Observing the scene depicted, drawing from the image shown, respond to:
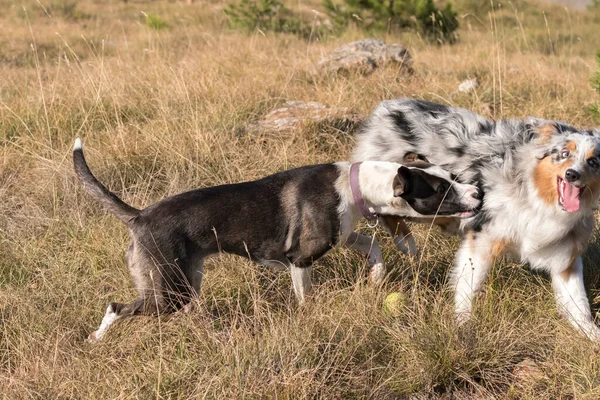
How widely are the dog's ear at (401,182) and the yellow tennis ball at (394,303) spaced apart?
62 cm

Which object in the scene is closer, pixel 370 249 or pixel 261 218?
pixel 261 218

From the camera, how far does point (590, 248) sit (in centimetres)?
485

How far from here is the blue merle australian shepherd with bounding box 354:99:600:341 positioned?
12.5ft

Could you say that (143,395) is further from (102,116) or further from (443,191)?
(102,116)

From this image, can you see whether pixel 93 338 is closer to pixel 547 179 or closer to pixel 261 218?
pixel 261 218

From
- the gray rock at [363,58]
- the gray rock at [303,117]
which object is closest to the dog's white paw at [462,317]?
the gray rock at [303,117]

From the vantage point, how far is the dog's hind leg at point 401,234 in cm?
462

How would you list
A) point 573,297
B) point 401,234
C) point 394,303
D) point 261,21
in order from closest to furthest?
point 394,303 < point 573,297 < point 401,234 < point 261,21

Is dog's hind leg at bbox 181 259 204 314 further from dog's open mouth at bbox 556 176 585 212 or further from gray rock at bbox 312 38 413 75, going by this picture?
gray rock at bbox 312 38 413 75

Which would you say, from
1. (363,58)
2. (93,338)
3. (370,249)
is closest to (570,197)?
(370,249)

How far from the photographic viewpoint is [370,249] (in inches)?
178

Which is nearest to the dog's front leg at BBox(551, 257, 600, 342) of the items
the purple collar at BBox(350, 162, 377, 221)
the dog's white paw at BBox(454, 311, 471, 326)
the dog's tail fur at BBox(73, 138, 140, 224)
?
the dog's white paw at BBox(454, 311, 471, 326)

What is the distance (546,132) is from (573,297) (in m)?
1.02

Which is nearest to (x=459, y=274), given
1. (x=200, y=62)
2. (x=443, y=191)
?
(x=443, y=191)
